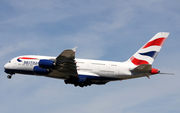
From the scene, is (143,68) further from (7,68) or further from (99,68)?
(7,68)

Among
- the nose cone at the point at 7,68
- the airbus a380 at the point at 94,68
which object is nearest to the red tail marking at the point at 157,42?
the airbus a380 at the point at 94,68

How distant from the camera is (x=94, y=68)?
4372cm

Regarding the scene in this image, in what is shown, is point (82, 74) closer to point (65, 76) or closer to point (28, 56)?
point (65, 76)

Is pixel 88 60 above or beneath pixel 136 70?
above

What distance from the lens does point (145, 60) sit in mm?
43938

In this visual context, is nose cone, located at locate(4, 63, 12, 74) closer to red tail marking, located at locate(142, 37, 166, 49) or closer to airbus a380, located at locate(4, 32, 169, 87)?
airbus a380, located at locate(4, 32, 169, 87)

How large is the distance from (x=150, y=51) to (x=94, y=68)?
9732 mm

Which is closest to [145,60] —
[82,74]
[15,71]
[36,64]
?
[82,74]

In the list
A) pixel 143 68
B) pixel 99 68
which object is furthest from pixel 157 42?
pixel 99 68

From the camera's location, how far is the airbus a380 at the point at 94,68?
41.4m

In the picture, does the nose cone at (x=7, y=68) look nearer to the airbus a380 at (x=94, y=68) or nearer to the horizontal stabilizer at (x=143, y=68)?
the airbus a380 at (x=94, y=68)

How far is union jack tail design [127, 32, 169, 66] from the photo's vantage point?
44.1 meters

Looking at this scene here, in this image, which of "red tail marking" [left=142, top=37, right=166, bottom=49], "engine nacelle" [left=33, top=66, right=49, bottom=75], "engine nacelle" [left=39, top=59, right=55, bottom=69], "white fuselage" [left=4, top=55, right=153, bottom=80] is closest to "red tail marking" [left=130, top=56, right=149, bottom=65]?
"white fuselage" [left=4, top=55, right=153, bottom=80]

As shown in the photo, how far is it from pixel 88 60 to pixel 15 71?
13281 mm
